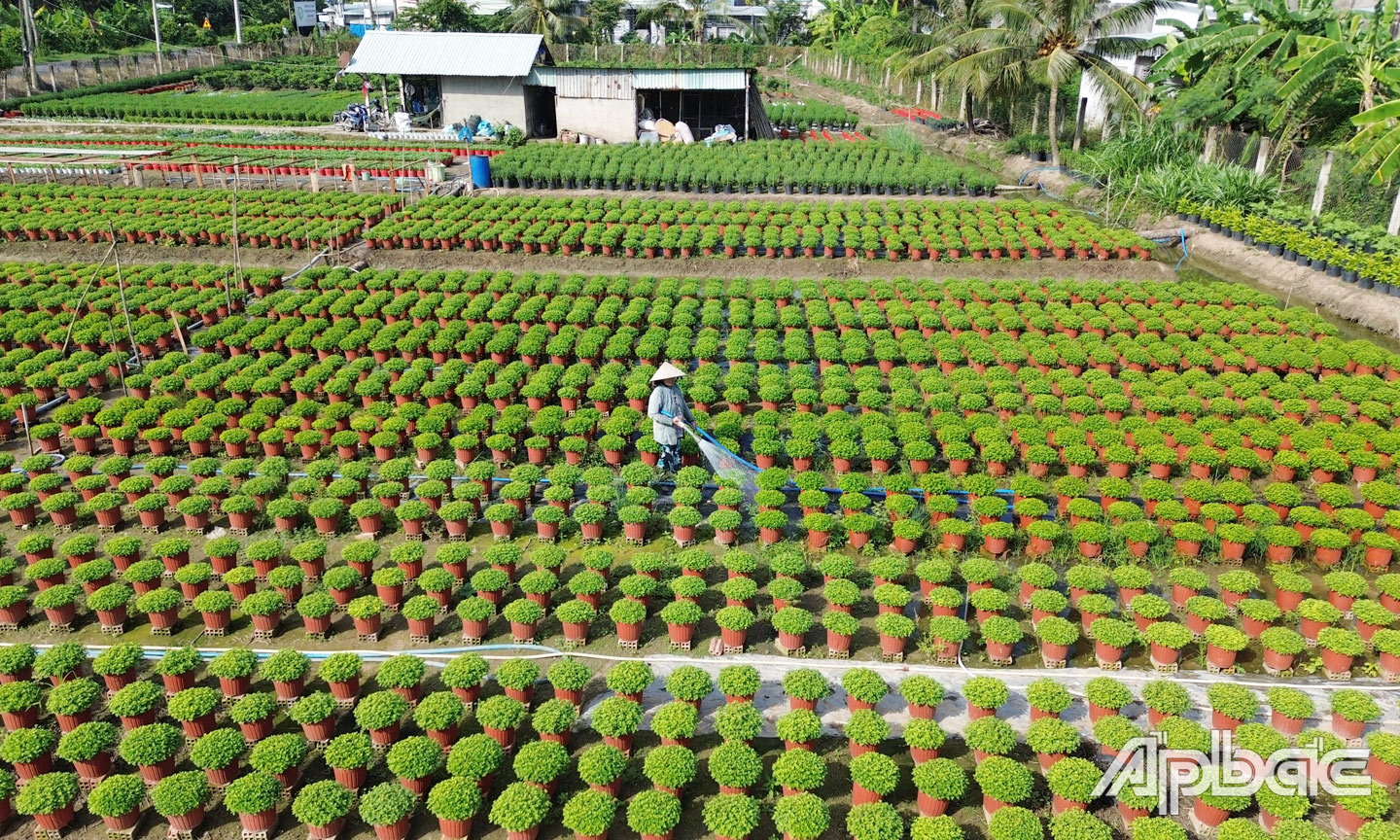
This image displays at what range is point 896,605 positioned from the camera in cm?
888

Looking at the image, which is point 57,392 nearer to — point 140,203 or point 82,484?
point 82,484

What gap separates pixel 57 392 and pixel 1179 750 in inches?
684

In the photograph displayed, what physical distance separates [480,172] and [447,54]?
12.9 m

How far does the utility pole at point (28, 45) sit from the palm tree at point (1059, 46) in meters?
57.3

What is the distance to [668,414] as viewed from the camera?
38.2 ft

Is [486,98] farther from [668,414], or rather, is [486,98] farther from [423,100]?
[668,414]

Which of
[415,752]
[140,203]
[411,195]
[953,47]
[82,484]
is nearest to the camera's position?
[415,752]

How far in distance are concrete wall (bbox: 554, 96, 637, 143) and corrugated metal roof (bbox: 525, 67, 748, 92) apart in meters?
0.30

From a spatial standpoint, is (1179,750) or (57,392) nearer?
(1179,750)

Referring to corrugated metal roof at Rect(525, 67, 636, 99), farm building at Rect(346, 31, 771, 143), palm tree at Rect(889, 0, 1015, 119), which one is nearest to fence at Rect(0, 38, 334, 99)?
farm building at Rect(346, 31, 771, 143)

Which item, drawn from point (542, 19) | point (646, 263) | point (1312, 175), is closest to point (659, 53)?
point (542, 19)

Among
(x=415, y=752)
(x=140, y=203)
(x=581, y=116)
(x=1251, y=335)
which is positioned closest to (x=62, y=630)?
(x=415, y=752)

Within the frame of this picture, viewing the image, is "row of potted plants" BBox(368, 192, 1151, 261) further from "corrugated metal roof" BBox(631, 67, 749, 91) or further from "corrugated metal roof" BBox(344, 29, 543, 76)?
"corrugated metal roof" BBox(344, 29, 543, 76)

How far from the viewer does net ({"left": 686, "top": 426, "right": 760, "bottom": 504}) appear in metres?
11.5
